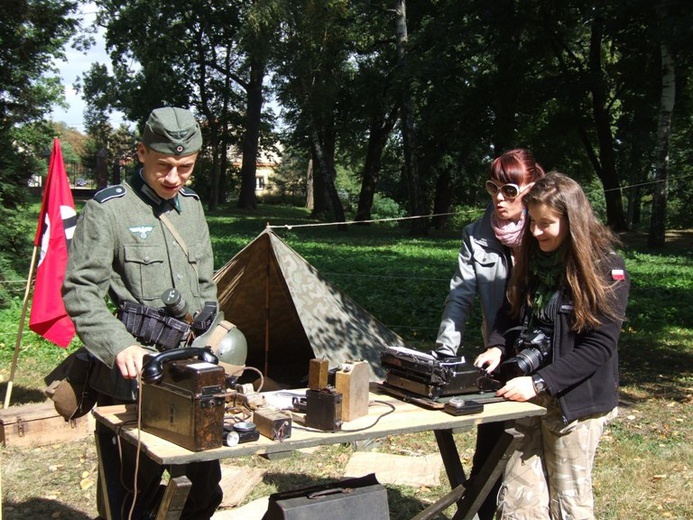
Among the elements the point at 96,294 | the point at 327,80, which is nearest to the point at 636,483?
the point at 96,294

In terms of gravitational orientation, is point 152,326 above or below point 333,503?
above

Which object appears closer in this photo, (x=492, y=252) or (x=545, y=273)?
(x=545, y=273)

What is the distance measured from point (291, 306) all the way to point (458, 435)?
173 centimetres

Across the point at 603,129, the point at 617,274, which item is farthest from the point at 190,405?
the point at 603,129

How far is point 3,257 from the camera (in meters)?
9.18

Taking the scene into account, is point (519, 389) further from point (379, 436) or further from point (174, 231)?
point (174, 231)

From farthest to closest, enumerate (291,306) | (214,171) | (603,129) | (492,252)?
(214,171), (603,129), (291,306), (492,252)

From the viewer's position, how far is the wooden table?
7.50 ft

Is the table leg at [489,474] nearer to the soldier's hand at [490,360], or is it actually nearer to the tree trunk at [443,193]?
the soldier's hand at [490,360]

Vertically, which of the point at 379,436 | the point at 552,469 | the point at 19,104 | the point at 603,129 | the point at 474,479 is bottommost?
the point at 474,479

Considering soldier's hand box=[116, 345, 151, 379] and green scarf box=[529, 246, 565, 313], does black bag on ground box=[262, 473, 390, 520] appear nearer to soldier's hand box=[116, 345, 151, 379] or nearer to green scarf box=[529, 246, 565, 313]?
soldier's hand box=[116, 345, 151, 379]

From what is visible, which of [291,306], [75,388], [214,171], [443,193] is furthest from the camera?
[214,171]

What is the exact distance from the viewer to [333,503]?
275 cm

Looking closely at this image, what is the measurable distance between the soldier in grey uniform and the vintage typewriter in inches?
32.1
